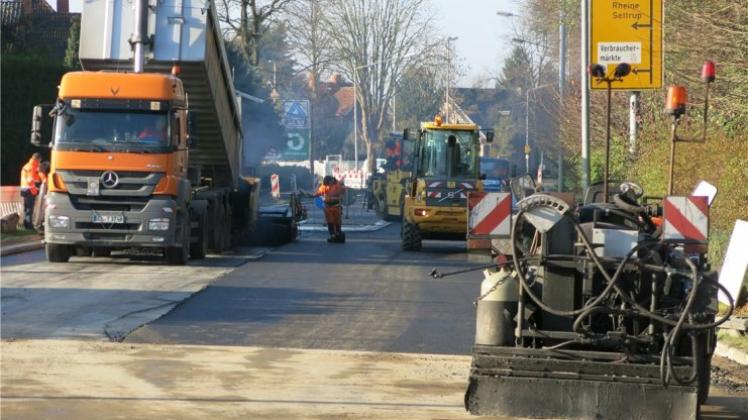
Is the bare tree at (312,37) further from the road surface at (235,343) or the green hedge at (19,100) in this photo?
the road surface at (235,343)

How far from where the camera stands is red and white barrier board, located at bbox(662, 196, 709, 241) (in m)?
9.19

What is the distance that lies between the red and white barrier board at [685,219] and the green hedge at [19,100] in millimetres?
28752

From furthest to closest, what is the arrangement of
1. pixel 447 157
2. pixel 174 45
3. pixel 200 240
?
pixel 447 157 < pixel 200 240 < pixel 174 45

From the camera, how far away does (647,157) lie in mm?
23828

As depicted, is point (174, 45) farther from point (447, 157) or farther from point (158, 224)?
point (447, 157)

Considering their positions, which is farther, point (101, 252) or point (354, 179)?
point (354, 179)

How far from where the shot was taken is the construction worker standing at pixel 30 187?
2758cm

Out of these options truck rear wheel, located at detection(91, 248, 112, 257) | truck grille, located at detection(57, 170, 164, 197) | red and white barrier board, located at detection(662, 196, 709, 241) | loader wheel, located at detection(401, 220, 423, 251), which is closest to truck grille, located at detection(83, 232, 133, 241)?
truck grille, located at detection(57, 170, 164, 197)

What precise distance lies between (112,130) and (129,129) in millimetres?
267

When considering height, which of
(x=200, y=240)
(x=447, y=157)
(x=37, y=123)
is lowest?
(x=200, y=240)

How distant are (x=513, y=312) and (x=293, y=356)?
11.0ft

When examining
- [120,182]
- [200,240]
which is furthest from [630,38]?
[120,182]

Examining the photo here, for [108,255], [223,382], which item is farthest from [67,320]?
[108,255]

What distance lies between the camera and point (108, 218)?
2120cm
